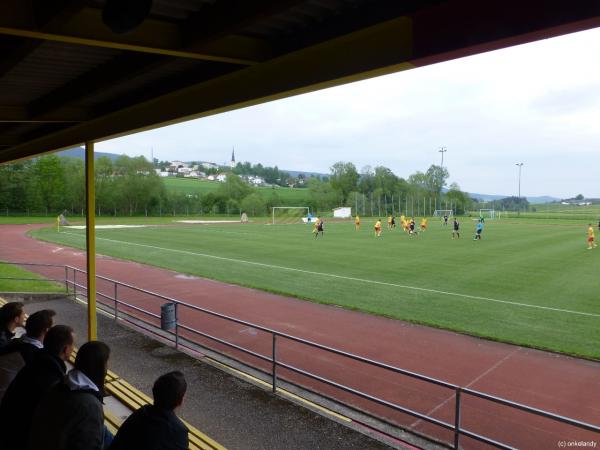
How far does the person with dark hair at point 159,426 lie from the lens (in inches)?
101

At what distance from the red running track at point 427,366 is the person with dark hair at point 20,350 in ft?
15.8

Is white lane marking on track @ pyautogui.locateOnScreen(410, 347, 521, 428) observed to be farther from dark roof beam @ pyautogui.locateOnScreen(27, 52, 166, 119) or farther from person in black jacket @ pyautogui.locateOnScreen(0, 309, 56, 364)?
dark roof beam @ pyautogui.locateOnScreen(27, 52, 166, 119)

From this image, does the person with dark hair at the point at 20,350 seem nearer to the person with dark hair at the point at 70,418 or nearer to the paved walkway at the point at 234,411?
the person with dark hair at the point at 70,418

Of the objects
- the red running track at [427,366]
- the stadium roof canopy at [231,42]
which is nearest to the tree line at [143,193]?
the red running track at [427,366]

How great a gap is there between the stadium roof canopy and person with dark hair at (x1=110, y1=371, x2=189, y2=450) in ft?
6.65

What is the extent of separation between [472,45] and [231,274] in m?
17.1

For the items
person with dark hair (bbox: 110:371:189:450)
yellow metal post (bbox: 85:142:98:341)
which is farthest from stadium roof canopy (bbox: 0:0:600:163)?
person with dark hair (bbox: 110:371:189:450)

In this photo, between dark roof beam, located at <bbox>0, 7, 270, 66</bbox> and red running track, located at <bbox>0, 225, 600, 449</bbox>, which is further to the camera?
red running track, located at <bbox>0, 225, 600, 449</bbox>

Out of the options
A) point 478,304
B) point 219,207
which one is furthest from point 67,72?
point 219,207

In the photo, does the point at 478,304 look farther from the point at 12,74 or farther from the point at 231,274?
the point at 12,74

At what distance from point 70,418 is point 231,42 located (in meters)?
3.13

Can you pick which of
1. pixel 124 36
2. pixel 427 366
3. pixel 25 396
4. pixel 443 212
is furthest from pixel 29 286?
pixel 443 212

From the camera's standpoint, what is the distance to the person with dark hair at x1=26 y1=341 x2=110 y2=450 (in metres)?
2.62

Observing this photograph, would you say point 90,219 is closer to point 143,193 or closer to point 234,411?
point 234,411
